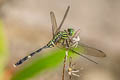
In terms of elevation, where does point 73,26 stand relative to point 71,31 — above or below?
below

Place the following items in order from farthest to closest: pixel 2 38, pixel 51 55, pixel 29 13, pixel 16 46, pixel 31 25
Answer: pixel 29 13, pixel 31 25, pixel 16 46, pixel 2 38, pixel 51 55

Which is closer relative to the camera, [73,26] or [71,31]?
[71,31]

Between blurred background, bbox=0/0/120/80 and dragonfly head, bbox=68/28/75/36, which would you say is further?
blurred background, bbox=0/0/120/80

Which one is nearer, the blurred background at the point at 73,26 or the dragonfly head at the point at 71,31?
the dragonfly head at the point at 71,31

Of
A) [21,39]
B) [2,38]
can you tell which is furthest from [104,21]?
[2,38]

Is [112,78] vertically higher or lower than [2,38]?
lower

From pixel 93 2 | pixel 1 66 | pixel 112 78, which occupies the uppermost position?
pixel 93 2

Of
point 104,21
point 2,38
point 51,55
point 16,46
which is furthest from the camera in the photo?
point 104,21

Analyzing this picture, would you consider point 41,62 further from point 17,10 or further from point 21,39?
point 17,10
